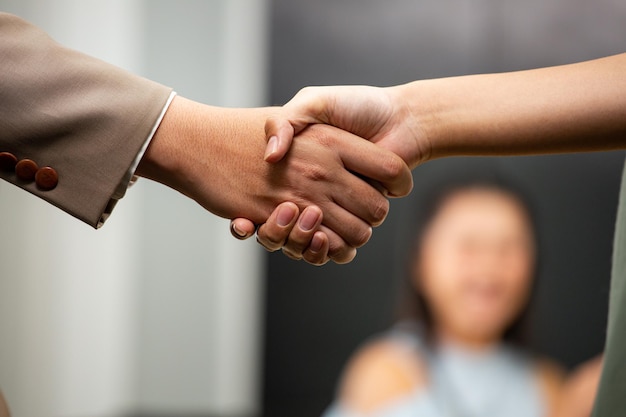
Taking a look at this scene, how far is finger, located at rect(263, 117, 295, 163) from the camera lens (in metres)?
1.13

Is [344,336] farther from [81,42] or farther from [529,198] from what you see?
[81,42]

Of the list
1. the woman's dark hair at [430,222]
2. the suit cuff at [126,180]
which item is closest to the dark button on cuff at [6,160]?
the suit cuff at [126,180]

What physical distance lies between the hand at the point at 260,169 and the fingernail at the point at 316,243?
0.10 feet

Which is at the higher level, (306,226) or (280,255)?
(306,226)

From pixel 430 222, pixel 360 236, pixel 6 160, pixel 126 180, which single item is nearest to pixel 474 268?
pixel 430 222

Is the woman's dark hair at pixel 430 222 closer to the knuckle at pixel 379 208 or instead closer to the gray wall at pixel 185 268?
the gray wall at pixel 185 268

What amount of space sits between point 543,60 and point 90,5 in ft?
5.89

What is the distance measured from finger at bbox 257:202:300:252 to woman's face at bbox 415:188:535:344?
1458mm

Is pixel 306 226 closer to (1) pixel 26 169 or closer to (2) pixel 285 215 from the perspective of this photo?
(2) pixel 285 215

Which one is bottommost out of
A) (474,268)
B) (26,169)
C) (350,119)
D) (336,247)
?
(474,268)

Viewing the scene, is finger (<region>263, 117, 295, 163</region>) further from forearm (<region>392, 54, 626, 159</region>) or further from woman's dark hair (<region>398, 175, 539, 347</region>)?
woman's dark hair (<region>398, 175, 539, 347</region>)

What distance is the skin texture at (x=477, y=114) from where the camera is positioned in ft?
3.32

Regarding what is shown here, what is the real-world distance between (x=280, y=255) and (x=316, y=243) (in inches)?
78.2

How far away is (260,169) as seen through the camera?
1180 millimetres
